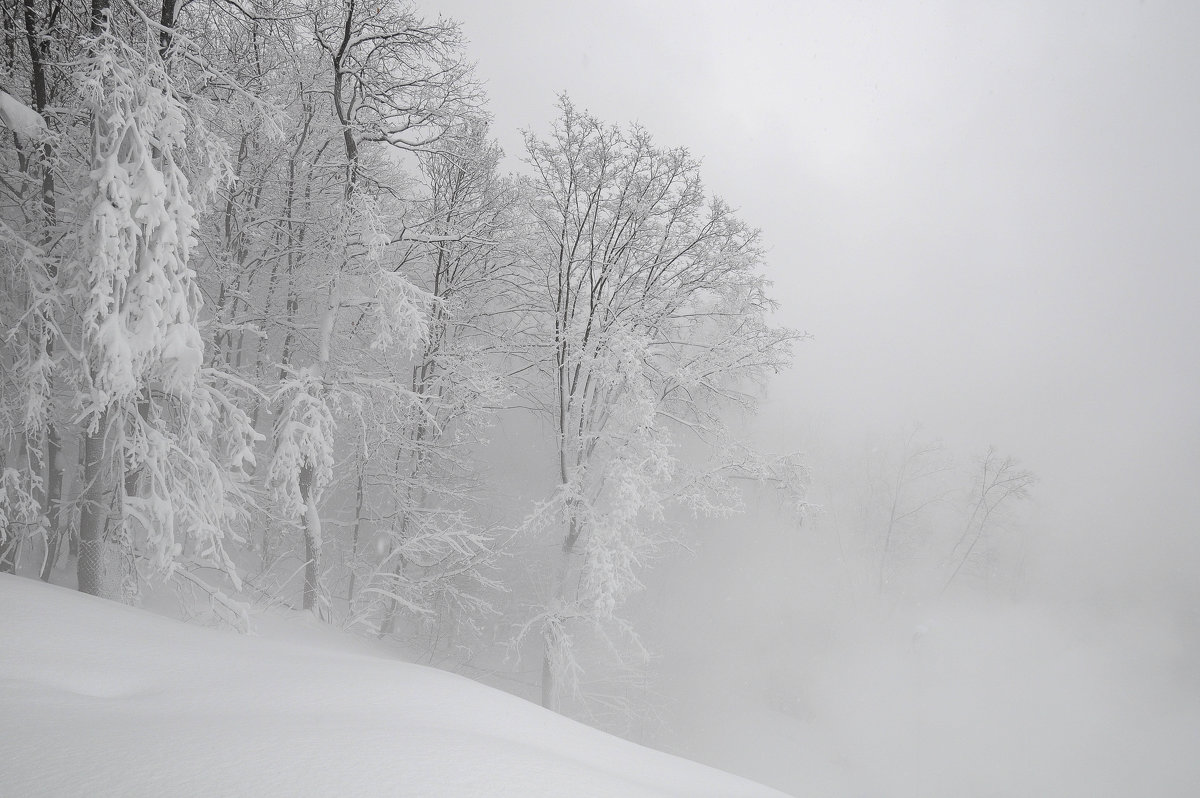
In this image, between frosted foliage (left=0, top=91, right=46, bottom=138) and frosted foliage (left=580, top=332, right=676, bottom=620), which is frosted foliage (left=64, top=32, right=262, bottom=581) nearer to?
frosted foliage (left=0, top=91, right=46, bottom=138)

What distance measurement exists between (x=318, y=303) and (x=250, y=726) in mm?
9211

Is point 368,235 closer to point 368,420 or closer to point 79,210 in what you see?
point 79,210

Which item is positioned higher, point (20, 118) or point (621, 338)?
point (20, 118)

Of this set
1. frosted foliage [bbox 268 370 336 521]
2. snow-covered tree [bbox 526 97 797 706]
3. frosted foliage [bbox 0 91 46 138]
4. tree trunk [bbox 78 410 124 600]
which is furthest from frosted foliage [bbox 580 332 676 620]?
frosted foliage [bbox 0 91 46 138]

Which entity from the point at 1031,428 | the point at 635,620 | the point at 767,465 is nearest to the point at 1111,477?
the point at 1031,428

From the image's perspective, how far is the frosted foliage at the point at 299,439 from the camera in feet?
25.8

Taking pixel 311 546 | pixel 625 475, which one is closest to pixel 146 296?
pixel 311 546

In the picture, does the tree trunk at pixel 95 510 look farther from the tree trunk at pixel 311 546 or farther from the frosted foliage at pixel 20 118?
the frosted foliage at pixel 20 118

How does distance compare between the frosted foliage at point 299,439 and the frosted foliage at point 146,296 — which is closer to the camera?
the frosted foliage at point 146,296

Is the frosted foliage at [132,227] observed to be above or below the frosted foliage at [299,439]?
above

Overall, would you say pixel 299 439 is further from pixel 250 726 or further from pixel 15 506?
pixel 250 726

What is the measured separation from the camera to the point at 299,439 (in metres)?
7.94

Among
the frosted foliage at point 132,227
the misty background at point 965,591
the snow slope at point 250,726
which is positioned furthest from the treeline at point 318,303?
the snow slope at point 250,726

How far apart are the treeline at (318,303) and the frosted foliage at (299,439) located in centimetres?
5
